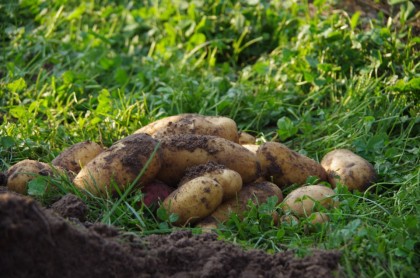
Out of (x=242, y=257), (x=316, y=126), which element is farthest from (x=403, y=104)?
(x=242, y=257)

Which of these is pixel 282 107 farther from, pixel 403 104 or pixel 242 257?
pixel 242 257

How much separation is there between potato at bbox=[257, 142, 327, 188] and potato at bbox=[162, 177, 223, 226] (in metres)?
0.48

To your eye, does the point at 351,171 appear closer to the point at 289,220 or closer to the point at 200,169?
the point at 289,220

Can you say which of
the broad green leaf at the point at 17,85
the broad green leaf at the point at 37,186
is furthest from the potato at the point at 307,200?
the broad green leaf at the point at 17,85

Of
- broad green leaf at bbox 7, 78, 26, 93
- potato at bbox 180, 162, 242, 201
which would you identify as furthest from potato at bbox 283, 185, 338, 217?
broad green leaf at bbox 7, 78, 26, 93

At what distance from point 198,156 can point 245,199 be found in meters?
0.28

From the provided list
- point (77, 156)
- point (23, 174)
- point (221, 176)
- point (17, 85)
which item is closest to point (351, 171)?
point (221, 176)

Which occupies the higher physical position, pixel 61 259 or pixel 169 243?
pixel 61 259

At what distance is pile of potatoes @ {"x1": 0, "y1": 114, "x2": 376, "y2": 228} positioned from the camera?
3229 millimetres

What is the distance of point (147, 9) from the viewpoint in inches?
242

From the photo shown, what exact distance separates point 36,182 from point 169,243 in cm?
81

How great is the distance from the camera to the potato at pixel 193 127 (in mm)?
3697

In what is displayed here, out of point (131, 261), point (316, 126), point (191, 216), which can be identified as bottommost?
point (316, 126)

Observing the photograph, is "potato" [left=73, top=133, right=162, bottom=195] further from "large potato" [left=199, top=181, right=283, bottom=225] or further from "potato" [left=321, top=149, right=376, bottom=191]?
"potato" [left=321, top=149, right=376, bottom=191]
